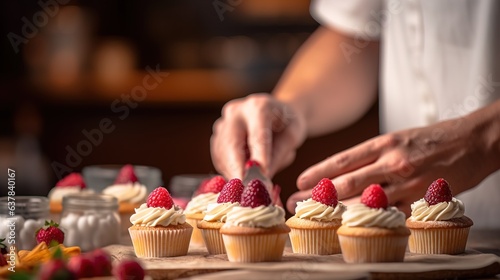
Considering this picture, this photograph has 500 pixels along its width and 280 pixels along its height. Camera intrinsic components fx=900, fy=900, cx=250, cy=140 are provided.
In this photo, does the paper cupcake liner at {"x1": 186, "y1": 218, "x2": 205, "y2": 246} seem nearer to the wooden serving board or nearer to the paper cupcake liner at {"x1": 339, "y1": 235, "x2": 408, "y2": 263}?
the wooden serving board

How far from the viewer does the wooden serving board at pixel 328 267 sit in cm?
177

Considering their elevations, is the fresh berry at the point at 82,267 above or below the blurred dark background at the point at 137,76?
below

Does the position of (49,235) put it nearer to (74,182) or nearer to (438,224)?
(74,182)

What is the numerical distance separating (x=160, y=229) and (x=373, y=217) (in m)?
0.51

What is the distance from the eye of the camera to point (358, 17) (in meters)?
3.25

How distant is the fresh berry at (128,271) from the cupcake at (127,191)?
1.21m

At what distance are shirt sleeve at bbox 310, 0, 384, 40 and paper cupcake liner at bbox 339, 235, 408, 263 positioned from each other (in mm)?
1451

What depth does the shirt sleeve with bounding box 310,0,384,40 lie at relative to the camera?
3.24m

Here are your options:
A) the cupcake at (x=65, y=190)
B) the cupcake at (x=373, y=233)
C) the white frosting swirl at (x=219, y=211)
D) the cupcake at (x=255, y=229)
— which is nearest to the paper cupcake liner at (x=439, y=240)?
the cupcake at (x=373, y=233)

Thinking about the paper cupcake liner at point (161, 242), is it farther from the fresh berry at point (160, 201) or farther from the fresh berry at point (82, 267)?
the fresh berry at point (82, 267)

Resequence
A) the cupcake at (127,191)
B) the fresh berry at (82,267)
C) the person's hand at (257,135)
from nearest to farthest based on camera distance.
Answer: the fresh berry at (82,267), the person's hand at (257,135), the cupcake at (127,191)

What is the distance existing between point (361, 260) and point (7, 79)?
355 cm

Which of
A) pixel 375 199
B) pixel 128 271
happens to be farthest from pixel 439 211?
pixel 128 271

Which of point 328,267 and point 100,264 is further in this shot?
point 328,267
